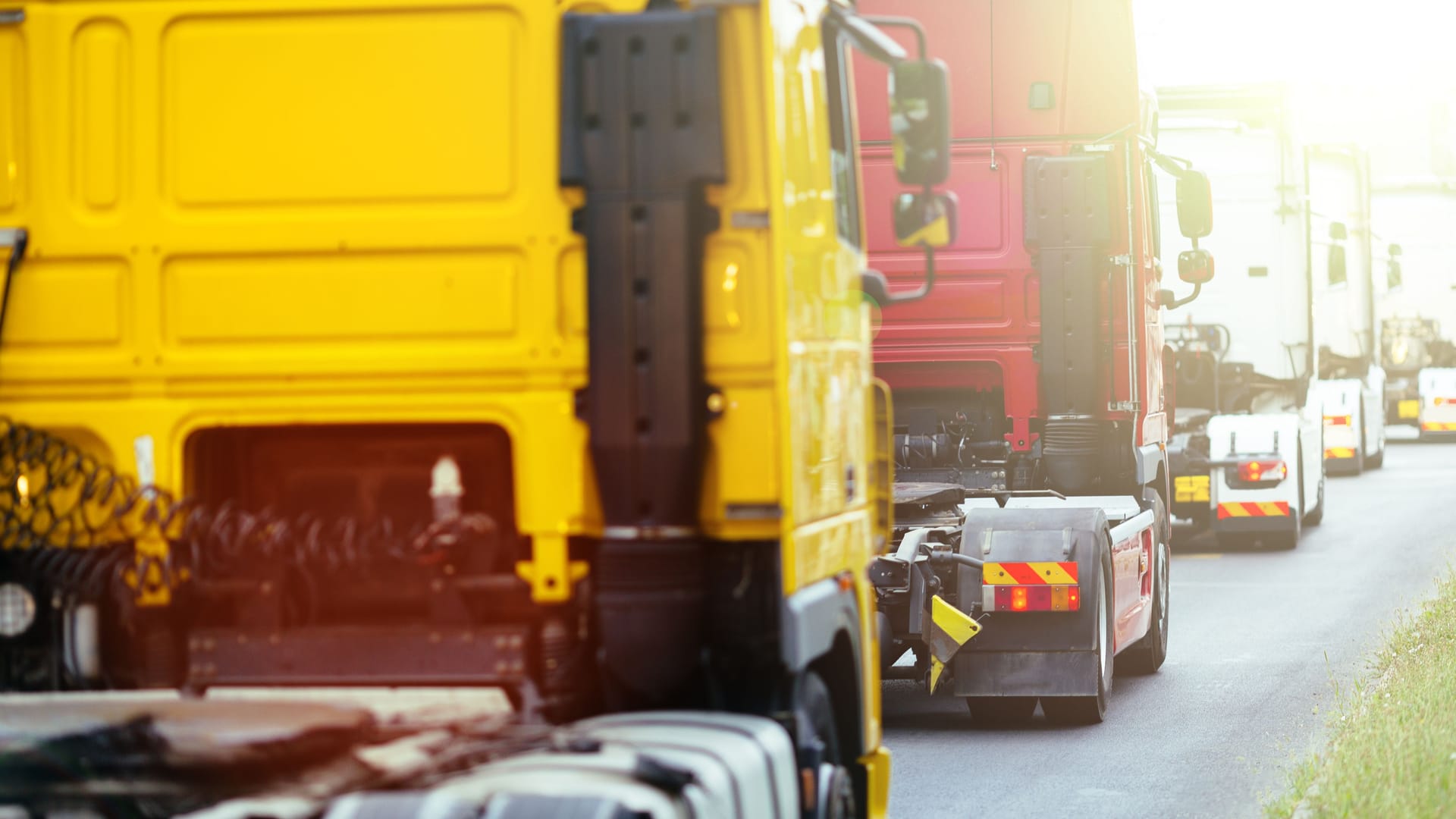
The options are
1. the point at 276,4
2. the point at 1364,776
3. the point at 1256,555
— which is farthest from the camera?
the point at 1256,555

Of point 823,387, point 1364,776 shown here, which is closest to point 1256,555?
point 1364,776

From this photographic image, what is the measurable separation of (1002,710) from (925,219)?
16.5ft

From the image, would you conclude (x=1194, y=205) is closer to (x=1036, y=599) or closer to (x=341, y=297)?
(x=1036, y=599)

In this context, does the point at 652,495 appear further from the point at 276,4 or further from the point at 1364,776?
the point at 1364,776

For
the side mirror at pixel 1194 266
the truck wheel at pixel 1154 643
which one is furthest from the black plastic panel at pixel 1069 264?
the truck wheel at pixel 1154 643

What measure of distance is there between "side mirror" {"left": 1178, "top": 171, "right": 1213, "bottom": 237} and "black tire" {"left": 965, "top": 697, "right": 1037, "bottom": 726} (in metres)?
2.94

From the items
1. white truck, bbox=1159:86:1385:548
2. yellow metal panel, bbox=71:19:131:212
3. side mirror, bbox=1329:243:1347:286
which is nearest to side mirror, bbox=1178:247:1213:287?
white truck, bbox=1159:86:1385:548

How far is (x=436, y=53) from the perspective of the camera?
17.3 feet

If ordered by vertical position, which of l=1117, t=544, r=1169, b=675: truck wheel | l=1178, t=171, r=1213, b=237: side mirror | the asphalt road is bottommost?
the asphalt road

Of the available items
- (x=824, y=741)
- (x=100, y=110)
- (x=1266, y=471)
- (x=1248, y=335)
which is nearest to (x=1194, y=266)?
(x=824, y=741)

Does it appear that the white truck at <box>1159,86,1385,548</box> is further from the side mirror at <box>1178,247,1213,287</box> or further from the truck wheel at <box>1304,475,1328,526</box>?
the side mirror at <box>1178,247,1213,287</box>

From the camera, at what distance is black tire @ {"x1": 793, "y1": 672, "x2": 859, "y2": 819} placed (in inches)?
214

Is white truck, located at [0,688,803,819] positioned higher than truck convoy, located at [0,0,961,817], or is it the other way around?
truck convoy, located at [0,0,961,817]

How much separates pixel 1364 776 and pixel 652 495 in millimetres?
3193
